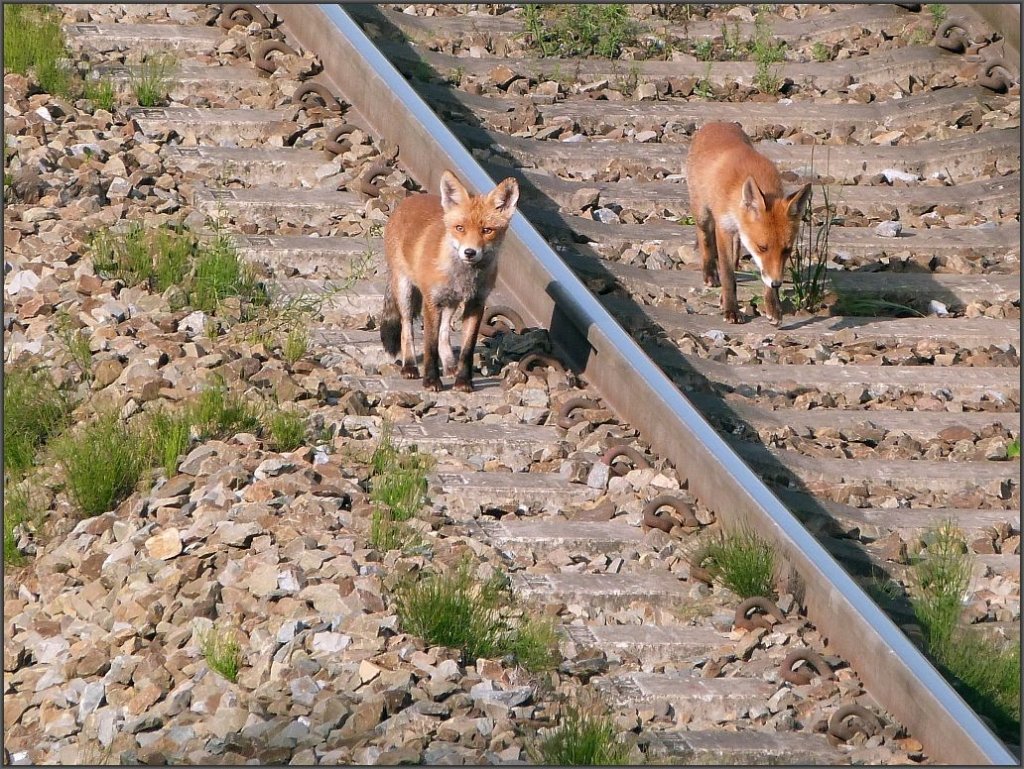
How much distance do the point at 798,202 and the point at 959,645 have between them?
123 inches

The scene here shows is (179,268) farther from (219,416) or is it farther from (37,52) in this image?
(37,52)

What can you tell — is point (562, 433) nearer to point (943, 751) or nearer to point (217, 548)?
point (217, 548)

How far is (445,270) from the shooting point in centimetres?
699

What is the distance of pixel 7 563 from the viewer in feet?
18.6

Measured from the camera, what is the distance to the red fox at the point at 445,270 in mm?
6918

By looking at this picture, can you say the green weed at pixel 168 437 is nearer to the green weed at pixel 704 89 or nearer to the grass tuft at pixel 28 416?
the grass tuft at pixel 28 416

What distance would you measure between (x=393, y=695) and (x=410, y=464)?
1522 mm

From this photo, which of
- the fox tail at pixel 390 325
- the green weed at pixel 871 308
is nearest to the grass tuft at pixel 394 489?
the fox tail at pixel 390 325

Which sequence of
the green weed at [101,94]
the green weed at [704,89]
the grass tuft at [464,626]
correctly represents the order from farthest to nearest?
the green weed at [704,89], the green weed at [101,94], the grass tuft at [464,626]

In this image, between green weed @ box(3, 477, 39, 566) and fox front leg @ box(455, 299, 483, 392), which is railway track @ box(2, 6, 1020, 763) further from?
green weed @ box(3, 477, 39, 566)

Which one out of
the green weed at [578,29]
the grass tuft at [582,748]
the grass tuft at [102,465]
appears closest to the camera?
the grass tuft at [582,748]

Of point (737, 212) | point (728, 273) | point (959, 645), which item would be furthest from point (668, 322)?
point (959, 645)

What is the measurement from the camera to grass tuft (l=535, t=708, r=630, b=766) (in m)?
4.46

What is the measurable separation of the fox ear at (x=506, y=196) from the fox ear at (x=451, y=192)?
4.7 inches
